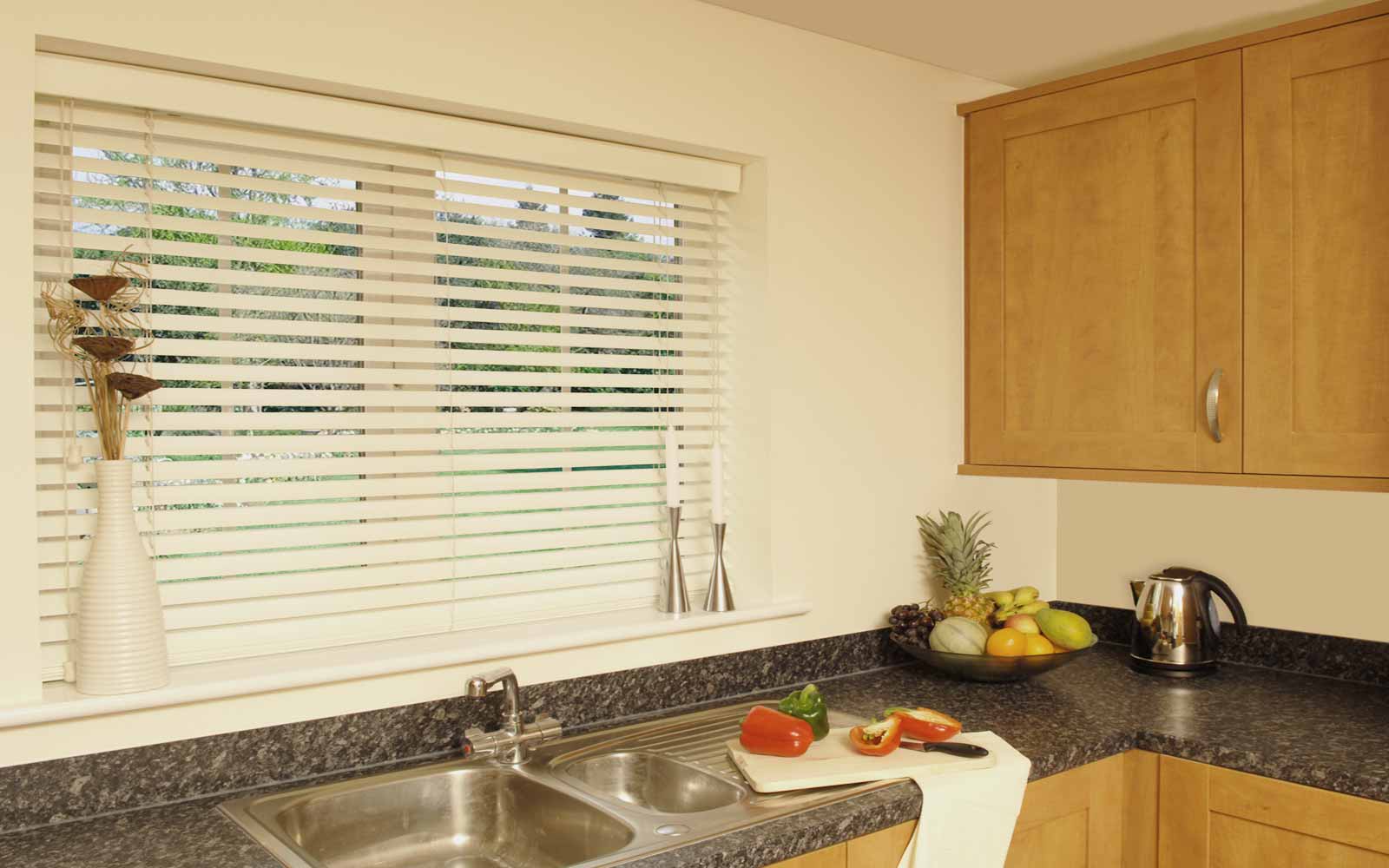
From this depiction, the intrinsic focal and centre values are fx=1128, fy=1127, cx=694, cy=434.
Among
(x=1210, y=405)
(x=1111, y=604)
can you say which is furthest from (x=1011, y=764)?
(x=1111, y=604)

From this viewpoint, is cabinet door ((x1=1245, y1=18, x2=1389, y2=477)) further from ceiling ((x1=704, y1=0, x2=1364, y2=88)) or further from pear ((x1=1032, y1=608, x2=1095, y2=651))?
pear ((x1=1032, y1=608, x2=1095, y2=651))

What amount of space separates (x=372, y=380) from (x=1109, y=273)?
1.60 m

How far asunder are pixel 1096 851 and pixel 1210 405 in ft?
3.02

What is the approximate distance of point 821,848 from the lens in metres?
1.67

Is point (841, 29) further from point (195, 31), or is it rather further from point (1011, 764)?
point (1011, 764)

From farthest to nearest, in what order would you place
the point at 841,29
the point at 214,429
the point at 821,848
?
1. the point at 841,29
2. the point at 214,429
3. the point at 821,848

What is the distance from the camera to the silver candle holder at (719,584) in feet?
7.72

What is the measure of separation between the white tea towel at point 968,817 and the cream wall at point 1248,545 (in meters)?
1.07

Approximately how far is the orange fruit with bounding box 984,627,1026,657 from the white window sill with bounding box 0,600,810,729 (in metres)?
0.42

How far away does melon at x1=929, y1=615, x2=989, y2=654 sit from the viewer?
7.91ft

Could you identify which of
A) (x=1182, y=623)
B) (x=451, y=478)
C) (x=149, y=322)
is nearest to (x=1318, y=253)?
(x=1182, y=623)

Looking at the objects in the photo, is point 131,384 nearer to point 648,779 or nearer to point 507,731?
point 507,731

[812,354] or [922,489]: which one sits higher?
[812,354]

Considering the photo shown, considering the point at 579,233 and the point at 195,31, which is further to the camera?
the point at 579,233
